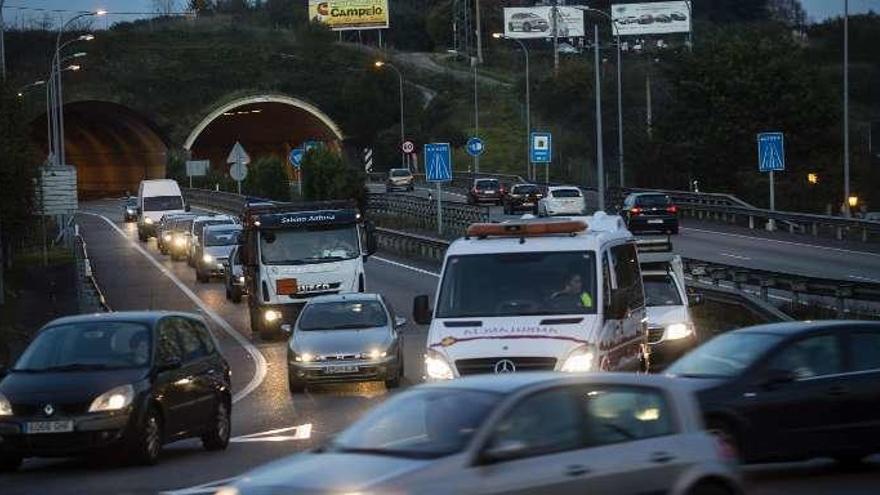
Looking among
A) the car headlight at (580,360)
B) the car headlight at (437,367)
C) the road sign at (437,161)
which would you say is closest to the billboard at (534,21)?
the road sign at (437,161)

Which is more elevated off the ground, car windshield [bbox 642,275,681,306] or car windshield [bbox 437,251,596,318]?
car windshield [bbox 437,251,596,318]

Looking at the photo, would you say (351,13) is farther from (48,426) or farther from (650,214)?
(48,426)

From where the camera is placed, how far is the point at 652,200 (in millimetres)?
61469

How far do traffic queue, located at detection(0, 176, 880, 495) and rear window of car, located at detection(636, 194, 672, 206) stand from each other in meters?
Result: 34.6

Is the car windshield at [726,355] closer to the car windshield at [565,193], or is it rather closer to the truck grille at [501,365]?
the truck grille at [501,365]

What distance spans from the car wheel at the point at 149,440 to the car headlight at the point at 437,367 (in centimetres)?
284

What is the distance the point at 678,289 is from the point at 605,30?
128330 mm

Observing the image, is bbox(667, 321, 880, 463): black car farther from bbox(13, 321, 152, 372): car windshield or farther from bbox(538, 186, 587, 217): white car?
bbox(538, 186, 587, 217): white car

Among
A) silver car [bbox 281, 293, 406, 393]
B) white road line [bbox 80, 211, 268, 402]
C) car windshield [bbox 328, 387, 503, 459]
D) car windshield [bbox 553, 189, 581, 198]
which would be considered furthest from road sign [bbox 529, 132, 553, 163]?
car windshield [bbox 328, 387, 503, 459]

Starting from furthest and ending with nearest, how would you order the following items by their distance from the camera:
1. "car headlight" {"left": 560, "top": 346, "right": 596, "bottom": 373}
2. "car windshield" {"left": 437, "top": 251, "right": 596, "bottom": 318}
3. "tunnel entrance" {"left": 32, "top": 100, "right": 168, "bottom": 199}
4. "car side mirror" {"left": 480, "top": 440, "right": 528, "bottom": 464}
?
1. "tunnel entrance" {"left": 32, "top": 100, "right": 168, "bottom": 199}
2. "car windshield" {"left": 437, "top": 251, "right": 596, "bottom": 318}
3. "car headlight" {"left": 560, "top": 346, "right": 596, "bottom": 373}
4. "car side mirror" {"left": 480, "top": 440, "right": 528, "bottom": 464}

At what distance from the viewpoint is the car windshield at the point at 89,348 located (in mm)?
16812

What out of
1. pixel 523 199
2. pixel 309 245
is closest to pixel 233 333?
pixel 309 245

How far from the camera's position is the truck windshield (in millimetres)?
35281

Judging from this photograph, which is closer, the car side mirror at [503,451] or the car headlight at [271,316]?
the car side mirror at [503,451]
